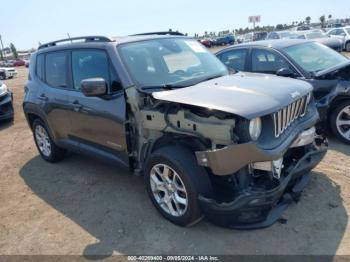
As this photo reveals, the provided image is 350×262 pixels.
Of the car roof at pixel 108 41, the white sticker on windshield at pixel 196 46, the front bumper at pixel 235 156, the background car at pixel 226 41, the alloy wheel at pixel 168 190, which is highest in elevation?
the car roof at pixel 108 41

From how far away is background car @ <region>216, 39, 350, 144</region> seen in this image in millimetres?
5701

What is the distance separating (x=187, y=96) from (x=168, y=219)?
4.34 feet

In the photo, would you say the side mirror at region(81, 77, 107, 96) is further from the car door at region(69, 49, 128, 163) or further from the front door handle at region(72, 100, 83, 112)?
the front door handle at region(72, 100, 83, 112)

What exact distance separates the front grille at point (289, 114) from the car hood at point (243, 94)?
93 millimetres

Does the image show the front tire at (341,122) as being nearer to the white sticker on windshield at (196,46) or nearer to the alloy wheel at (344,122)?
the alloy wheel at (344,122)

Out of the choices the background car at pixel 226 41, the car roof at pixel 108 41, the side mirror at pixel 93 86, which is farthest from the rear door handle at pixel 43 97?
the background car at pixel 226 41

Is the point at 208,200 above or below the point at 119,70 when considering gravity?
below

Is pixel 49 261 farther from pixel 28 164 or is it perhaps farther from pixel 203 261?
pixel 28 164

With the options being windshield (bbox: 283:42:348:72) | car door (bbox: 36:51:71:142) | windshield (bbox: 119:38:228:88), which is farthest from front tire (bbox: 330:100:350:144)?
car door (bbox: 36:51:71:142)

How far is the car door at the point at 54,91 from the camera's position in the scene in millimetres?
5085

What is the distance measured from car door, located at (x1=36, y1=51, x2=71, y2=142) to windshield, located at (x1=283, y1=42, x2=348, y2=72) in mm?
3771

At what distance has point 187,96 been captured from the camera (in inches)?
139

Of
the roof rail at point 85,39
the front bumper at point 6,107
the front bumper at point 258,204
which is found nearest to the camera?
the front bumper at point 258,204

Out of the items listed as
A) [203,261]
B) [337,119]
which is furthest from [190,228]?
[337,119]
